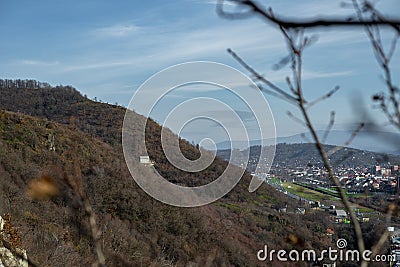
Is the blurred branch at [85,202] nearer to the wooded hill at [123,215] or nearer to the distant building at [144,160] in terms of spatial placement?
the wooded hill at [123,215]

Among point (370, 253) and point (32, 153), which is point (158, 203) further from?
point (370, 253)

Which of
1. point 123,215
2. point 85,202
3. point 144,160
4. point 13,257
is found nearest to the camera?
point 85,202

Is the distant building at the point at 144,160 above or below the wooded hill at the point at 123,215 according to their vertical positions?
above

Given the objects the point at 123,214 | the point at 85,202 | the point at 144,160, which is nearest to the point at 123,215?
the point at 123,214

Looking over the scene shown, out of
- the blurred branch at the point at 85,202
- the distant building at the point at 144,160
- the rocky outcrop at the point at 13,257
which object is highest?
the distant building at the point at 144,160

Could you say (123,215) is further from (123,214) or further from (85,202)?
(85,202)

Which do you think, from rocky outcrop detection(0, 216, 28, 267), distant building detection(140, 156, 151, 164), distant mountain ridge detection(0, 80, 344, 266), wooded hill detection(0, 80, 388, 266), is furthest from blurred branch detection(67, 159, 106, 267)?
distant building detection(140, 156, 151, 164)

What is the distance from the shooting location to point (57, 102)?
4897 cm

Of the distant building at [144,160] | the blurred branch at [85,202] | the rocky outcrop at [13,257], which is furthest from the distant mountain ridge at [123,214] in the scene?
the blurred branch at [85,202]

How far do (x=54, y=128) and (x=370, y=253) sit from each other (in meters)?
31.6

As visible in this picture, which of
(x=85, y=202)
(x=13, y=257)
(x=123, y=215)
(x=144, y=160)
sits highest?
(x=144, y=160)

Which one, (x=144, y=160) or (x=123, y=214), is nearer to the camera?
(x=123, y=214)

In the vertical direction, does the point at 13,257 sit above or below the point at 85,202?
below

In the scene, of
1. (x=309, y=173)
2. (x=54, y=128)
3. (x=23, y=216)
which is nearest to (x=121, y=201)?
(x=23, y=216)
